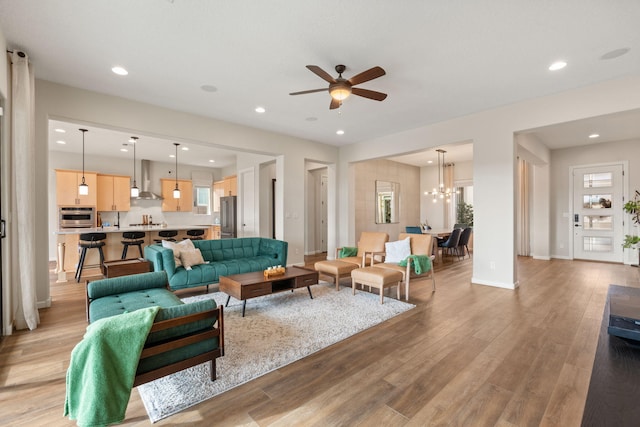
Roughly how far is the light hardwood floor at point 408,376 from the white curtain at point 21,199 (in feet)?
1.03

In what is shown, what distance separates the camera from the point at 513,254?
468 centimetres

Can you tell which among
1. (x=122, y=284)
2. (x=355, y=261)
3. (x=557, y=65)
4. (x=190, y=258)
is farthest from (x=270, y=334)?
(x=557, y=65)

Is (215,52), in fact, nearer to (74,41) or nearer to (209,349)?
(74,41)

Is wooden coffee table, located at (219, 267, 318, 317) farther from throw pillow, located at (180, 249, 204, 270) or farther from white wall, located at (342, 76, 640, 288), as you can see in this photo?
white wall, located at (342, 76, 640, 288)

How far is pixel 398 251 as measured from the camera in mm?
4742

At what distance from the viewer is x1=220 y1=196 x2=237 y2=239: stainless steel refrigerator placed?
8.42 meters

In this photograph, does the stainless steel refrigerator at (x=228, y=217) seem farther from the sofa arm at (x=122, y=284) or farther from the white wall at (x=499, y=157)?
the white wall at (x=499, y=157)

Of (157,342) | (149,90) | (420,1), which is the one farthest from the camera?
(149,90)

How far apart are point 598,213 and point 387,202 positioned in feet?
17.0

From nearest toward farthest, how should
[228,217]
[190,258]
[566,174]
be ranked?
[190,258] → [566,174] → [228,217]

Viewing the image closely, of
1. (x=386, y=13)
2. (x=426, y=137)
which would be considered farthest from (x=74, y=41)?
(x=426, y=137)

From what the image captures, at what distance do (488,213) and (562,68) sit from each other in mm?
2257

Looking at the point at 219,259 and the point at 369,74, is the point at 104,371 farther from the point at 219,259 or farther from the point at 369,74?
the point at 219,259

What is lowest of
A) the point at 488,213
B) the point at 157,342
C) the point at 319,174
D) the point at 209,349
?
the point at 209,349
